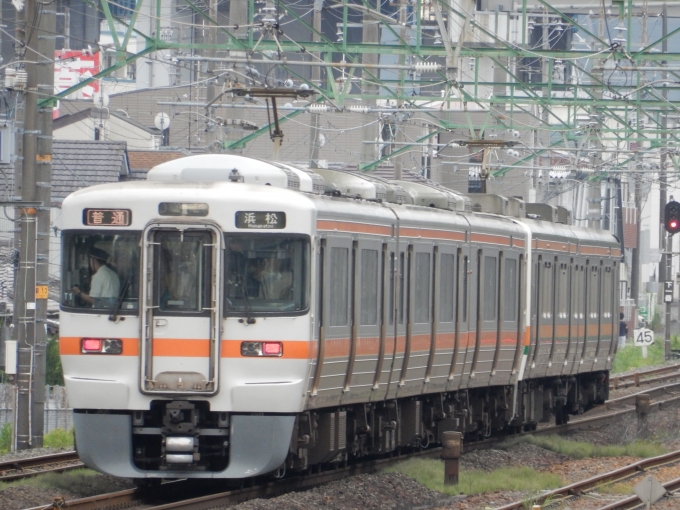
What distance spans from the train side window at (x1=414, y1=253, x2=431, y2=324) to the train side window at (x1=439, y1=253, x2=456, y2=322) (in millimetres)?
350

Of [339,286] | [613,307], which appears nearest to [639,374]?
[613,307]

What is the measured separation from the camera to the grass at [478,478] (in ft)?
44.0

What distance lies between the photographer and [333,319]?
1197cm

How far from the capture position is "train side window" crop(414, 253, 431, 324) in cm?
1415

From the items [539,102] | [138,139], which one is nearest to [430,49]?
A: [539,102]

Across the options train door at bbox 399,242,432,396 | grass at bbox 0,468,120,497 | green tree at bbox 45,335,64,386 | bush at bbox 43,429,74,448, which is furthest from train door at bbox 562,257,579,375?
grass at bbox 0,468,120,497

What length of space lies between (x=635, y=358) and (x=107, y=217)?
91.3ft

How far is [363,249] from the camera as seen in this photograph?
41.6ft

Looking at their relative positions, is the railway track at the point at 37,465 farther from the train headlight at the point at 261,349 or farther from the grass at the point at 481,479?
the grass at the point at 481,479

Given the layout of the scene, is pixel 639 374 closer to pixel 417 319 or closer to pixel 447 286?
pixel 447 286

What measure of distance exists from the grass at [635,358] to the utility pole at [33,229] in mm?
20056

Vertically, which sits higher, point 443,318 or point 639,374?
point 443,318

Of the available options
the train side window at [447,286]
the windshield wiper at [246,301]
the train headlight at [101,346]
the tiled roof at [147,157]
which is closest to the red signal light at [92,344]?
the train headlight at [101,346]

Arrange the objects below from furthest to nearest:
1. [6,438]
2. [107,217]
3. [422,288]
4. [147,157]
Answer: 1. [147,157]
2. [6,438]
3. [422,288]
4. [107,217]
